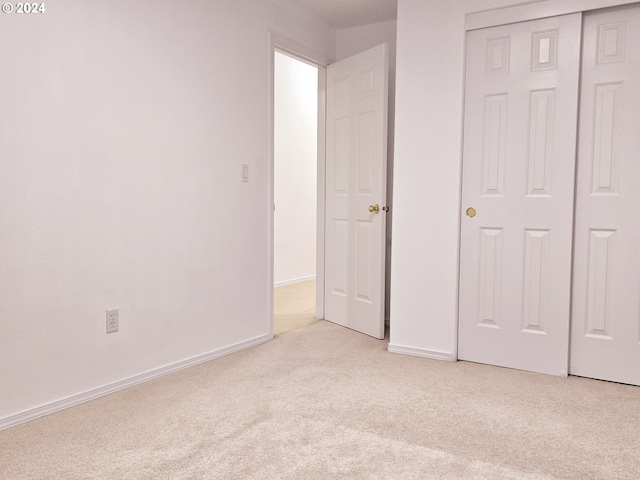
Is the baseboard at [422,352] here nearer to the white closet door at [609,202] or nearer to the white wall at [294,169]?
the white closet door at [609,202]

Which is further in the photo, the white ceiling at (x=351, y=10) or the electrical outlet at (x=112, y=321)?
the white ceiling at (x=351, y=10)

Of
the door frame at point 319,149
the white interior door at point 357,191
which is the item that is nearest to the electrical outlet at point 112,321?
the door frame at point 319,149

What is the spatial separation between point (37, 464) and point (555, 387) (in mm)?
2386

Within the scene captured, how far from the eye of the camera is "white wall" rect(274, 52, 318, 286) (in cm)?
599

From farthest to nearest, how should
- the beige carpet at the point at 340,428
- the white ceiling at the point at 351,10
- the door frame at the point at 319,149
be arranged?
1. the white ceiling at the point at 351,10
2. the door frame at the point at 319,149
3. the beige carpet at the point at 340,428

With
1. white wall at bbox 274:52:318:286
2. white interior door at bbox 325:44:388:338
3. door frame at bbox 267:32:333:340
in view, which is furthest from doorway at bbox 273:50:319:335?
white interior door at bbox 325:44:388:338

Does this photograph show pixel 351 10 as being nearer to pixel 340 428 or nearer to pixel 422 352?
pixel 422 352

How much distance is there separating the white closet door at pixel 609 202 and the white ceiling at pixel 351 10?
1532 mm

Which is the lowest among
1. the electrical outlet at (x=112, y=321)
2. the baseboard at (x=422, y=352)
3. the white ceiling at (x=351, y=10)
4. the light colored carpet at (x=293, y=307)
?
the light colored carpet at (x=293, y=307)

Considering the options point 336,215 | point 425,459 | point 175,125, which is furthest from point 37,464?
point 336,215

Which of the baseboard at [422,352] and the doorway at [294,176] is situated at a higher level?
the doorway at [294,176]

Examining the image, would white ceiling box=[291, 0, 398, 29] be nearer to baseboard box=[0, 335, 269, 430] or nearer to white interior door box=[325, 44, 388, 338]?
white interior door box=[325, 44, 388, 338]

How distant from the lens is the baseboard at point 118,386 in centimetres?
226

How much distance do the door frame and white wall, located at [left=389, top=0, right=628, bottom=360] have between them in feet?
2.80
